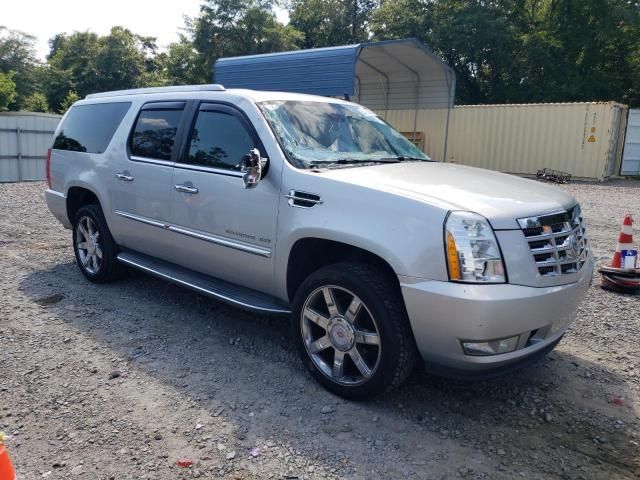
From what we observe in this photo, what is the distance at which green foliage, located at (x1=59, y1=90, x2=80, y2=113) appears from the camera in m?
40.1

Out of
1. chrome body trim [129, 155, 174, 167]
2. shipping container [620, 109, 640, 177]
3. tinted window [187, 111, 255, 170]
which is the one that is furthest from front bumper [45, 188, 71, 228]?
shipping container [620, 109, 640, 177]

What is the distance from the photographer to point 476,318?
279 centimetres

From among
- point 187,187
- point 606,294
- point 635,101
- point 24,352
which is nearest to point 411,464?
point 187,187

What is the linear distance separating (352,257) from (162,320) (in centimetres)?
209

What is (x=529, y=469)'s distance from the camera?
9.06ft

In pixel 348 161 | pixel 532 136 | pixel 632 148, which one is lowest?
pixel 348 161

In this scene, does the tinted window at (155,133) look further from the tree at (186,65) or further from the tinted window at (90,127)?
the tree at (186,65)

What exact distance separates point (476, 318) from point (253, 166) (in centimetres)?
170

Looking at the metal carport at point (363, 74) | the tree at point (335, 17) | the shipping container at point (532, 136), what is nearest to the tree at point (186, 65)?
the tree at point (335, 17)

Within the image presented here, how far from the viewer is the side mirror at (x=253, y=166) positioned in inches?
140

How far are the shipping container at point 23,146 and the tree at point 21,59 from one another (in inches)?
1290

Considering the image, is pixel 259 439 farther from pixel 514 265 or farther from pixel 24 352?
pixel 24 352

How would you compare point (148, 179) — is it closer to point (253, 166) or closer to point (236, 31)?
point (253, 166)

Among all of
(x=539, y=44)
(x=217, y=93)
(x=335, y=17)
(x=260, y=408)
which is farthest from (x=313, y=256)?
(x=335, y=17)
